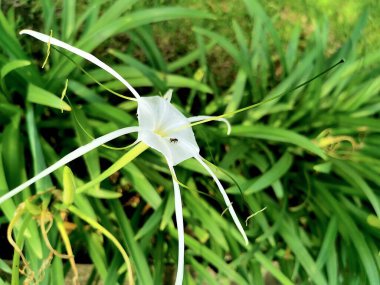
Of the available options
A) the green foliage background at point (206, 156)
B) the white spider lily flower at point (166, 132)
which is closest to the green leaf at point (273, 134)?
the green foliage background at point (206, 156)

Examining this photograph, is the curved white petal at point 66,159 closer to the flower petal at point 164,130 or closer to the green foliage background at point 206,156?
the flower petal at point 164,130

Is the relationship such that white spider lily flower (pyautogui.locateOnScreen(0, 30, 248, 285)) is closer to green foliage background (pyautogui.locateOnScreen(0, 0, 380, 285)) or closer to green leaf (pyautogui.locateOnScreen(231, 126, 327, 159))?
green foliage background (pyautogui.locateOnScreen(0, 0, 380, 285))

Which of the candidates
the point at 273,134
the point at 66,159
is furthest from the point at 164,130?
the point at 273,134

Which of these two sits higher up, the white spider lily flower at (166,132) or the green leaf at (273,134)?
the white spider lily flower at (166,132)

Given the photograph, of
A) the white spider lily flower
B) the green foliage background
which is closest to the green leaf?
the green foliage background

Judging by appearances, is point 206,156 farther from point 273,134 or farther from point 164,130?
point 164,130

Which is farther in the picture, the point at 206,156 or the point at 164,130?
the point at 206,156

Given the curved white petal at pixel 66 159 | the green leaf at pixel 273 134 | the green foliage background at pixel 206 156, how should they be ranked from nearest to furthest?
the curved white petal at pixel 66 159
the green foliage background at pixel 206 156
the green leaf at pixel 273 134

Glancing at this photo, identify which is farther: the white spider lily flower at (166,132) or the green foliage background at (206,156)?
the green foliage background at (206,156)
